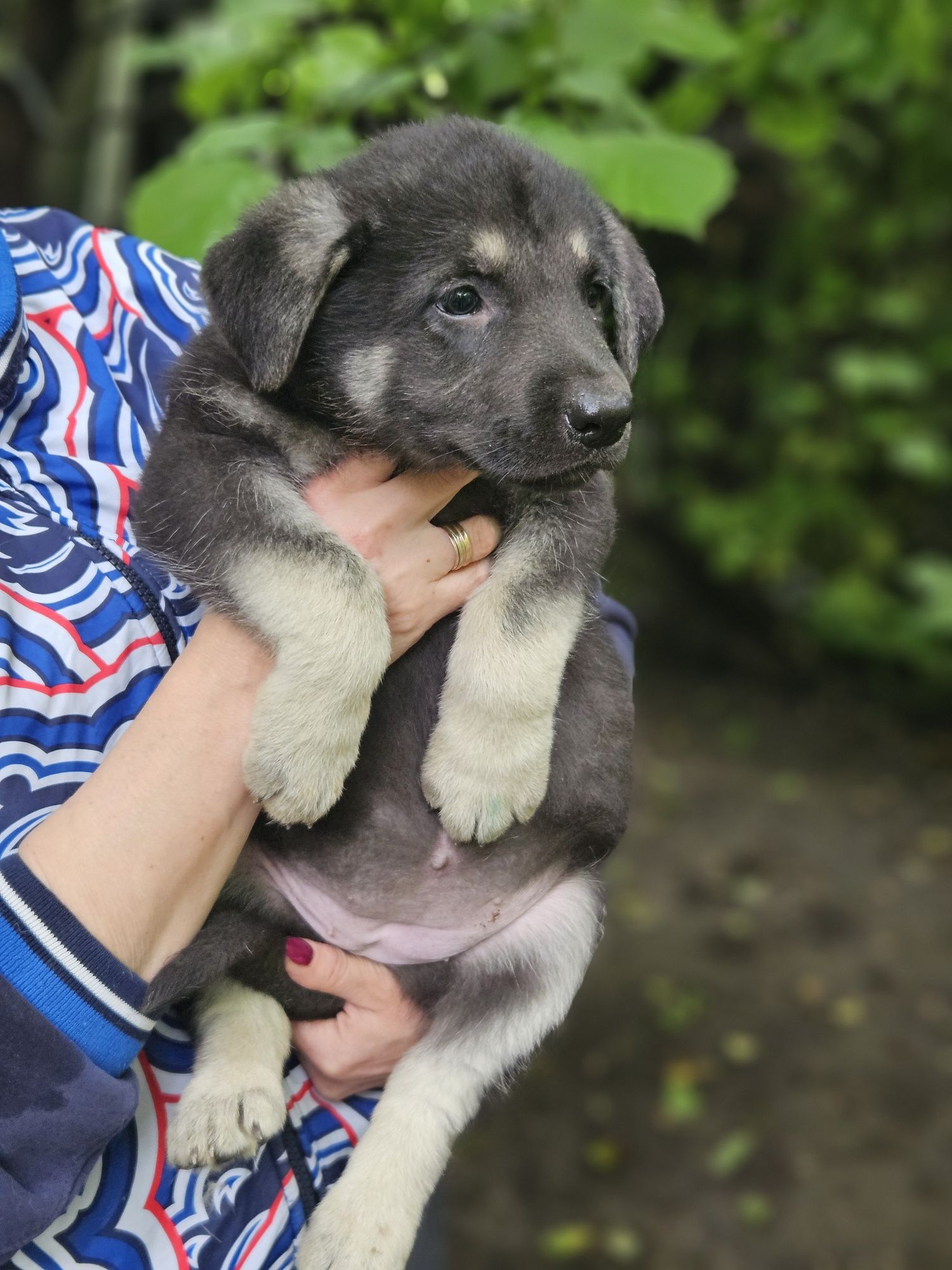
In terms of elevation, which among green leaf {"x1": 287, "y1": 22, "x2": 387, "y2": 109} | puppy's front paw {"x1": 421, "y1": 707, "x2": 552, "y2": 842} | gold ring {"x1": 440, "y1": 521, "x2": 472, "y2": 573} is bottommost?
puppy's front paw {"x1": 421, "y1": 707, "x2": 552, "y2": 842}

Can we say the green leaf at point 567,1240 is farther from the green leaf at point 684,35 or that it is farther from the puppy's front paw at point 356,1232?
the green leaf at point 684,35

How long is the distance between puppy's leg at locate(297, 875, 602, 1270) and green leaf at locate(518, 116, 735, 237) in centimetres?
132

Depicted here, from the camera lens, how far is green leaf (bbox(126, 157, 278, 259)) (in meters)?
2.69

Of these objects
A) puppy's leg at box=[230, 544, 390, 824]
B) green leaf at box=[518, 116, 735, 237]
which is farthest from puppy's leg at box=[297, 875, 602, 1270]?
green leaf at box=[518, 116, 735, 237]

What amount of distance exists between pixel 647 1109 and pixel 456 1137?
3011 millimetres

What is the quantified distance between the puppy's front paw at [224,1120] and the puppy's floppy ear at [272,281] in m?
1.09

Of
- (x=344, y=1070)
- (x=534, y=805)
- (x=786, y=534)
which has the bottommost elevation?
(x=786, y=534)

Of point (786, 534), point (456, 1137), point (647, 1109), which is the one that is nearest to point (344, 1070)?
point (456, 1137)

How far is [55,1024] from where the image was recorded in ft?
4.99

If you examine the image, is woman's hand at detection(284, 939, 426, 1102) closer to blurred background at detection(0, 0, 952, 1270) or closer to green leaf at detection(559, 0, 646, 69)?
blurred background at detection(0, 0, 952, 1270)

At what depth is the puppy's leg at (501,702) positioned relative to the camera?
197 cm

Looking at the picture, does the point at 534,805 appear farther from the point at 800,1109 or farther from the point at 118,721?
the point at 800,1109

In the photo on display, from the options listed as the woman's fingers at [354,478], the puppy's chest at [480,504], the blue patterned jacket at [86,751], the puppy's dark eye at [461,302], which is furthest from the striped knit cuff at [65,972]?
the puppy's dark eye at [461,302]

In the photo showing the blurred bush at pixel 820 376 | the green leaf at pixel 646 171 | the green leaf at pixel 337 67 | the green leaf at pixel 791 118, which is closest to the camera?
the green leaf at pixel 646 171
